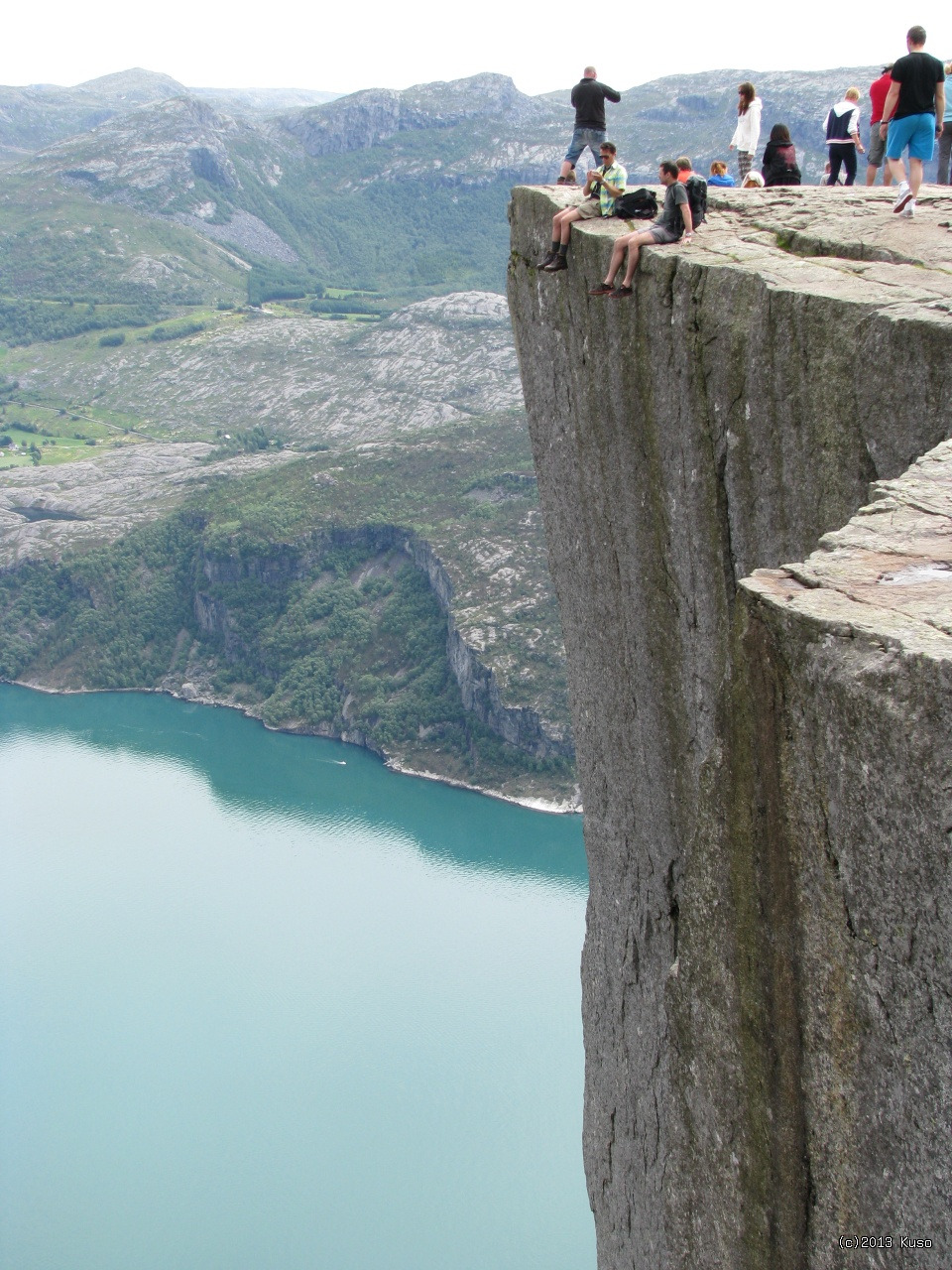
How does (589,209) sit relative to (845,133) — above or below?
below

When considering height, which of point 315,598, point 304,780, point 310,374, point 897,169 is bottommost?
point 304,780

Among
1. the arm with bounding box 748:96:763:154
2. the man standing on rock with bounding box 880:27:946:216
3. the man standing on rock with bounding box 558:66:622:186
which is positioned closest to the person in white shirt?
the arm with bounding box 748:96:763:154

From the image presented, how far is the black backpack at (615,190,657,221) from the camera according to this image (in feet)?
26.6

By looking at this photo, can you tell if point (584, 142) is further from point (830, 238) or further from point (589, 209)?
point (830, 238)

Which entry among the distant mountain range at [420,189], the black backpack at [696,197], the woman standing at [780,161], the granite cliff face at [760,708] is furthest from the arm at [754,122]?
the distant mountain range at [420,189]

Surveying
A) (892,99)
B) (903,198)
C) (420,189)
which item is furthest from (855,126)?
(420,189)

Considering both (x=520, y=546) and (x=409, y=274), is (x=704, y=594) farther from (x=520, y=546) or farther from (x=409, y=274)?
(x=409, y=274)

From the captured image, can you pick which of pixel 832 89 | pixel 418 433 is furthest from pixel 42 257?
pixel 832 89

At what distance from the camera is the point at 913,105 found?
8172 millimetres

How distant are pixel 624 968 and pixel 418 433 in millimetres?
94808

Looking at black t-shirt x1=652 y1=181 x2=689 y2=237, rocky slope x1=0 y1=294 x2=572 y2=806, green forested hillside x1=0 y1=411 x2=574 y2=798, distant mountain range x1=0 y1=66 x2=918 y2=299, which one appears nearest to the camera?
black t-shirt x1=652 y1=181 x2=689 y2=237

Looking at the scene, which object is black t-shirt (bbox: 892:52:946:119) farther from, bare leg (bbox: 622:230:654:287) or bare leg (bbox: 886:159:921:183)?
bare leg (bbox: 622:230:654:287)

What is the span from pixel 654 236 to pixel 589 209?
1409mm

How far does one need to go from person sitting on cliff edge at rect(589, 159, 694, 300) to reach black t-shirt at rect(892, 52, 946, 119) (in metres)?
2.11
